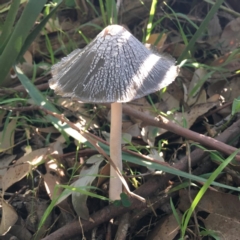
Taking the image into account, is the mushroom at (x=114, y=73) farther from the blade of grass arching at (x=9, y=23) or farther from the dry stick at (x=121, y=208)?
the blade of grass arching at (x=9, y=23)

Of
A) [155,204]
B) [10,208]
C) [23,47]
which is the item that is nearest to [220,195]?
[155,204]

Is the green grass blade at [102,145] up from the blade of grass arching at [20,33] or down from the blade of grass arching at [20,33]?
down

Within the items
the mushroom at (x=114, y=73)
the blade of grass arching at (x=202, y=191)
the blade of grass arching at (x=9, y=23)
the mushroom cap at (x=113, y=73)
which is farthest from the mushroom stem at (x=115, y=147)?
the blade of grass arching at (x=9, y=23)

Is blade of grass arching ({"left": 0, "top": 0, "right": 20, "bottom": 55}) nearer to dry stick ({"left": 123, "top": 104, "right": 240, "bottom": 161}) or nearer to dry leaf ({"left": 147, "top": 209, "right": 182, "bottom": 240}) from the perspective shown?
dry stick ({"left": 123, "top": 104, "right": 240, "bottom": 161})

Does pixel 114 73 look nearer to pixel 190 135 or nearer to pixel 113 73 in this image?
pixel 113 73

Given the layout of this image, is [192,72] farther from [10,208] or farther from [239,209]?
[10,208]
